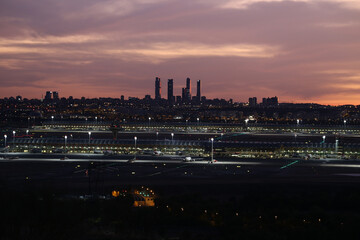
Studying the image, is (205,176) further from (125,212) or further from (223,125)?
(223,125)

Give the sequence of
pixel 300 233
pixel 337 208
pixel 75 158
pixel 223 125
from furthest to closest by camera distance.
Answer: pixel 223 125 → pixel 75 158 → pixel 337 208 → pixel 300 233

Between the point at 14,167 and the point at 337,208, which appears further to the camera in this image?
the point at 14,167

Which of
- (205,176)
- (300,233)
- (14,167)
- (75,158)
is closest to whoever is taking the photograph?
(300,233)

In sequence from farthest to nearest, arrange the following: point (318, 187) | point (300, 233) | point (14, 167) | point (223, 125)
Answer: point (223, 125), point (14, 167), point (318, 187), point (300, 233)

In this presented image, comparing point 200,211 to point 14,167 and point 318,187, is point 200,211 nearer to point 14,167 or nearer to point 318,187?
point 318,187

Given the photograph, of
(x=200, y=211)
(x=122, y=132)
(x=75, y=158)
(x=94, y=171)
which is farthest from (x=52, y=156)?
(x=122, y=132)

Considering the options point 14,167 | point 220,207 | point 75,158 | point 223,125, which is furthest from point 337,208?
point 223,125
